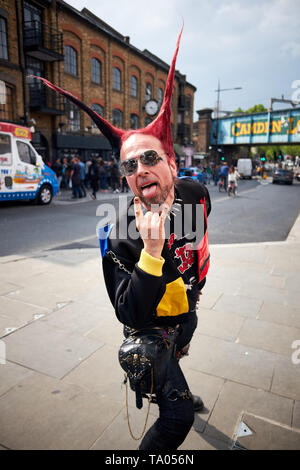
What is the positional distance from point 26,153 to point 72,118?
8.81 metres

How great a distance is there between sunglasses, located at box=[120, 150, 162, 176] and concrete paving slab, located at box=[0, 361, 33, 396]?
194 cm

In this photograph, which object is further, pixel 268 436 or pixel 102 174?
pixel 102 174

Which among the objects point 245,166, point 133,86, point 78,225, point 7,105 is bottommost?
point 78,225

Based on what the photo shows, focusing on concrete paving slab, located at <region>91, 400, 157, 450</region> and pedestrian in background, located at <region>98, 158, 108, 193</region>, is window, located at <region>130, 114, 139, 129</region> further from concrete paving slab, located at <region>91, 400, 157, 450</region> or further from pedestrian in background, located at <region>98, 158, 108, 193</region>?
concrete paving slab, located at <region>91, 400, 157, 450</region>

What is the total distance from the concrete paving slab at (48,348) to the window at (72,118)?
1792 cm

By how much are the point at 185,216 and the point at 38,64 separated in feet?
62.7

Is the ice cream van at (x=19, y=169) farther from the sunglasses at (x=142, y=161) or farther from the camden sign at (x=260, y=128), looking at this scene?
the camden sign at (x=260, y=128)

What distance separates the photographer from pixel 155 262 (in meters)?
1.19

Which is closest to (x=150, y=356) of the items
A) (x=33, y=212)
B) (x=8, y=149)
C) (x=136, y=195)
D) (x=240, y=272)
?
(x=136, y=195)

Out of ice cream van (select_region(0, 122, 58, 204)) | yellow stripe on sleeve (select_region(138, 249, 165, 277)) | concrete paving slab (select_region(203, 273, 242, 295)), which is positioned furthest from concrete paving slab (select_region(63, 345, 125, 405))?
ice cream van (select_region(0, 122, 58, 204))

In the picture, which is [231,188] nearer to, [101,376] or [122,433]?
[101,376]

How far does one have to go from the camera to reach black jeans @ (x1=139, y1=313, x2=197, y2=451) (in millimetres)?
1425

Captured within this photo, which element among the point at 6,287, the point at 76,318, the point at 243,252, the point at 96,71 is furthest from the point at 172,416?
the point at 96,71

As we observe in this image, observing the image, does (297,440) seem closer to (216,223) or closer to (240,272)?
(240,272)
